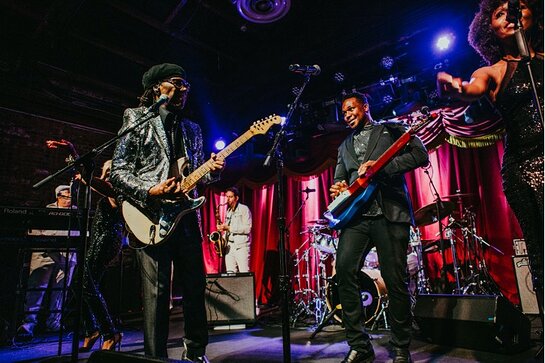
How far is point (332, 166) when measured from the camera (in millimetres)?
7750

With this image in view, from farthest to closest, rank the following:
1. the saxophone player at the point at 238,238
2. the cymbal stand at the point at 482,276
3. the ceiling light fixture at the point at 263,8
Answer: the saxophone player at the point at 238,238, the ceiling light fixture at the point at 263,8, the cymbal stand at the point at 482,276

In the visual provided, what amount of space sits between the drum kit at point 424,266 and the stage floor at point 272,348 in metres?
0.44

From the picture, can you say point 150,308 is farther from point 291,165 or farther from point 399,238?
point 291,165

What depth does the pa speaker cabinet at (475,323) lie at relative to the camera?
330 centimetres

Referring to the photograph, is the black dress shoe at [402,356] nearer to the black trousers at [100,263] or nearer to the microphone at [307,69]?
the microphone at [307,69]

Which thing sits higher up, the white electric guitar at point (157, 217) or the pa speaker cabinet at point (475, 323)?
the white electric guitar at point (157, 217)

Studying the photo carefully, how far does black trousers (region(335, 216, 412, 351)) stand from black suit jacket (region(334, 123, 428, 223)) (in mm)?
115

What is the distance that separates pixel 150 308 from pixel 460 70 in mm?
5920

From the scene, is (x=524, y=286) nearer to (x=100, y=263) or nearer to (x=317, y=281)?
(x=317, y=281)

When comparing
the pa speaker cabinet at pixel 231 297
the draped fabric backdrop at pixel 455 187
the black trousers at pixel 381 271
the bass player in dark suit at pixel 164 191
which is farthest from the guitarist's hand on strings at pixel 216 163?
the pa speaker cabinet at pixel 231 297

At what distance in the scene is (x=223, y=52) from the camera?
8.70 m

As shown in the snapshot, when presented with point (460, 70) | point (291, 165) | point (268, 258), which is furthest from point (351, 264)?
point (268, 258)

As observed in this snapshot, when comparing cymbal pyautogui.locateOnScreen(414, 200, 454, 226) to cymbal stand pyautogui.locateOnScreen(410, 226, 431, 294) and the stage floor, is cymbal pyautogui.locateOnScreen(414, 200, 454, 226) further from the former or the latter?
the stage floor

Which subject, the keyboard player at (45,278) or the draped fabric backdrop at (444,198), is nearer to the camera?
the draped fabric backdrop at (444,198)
